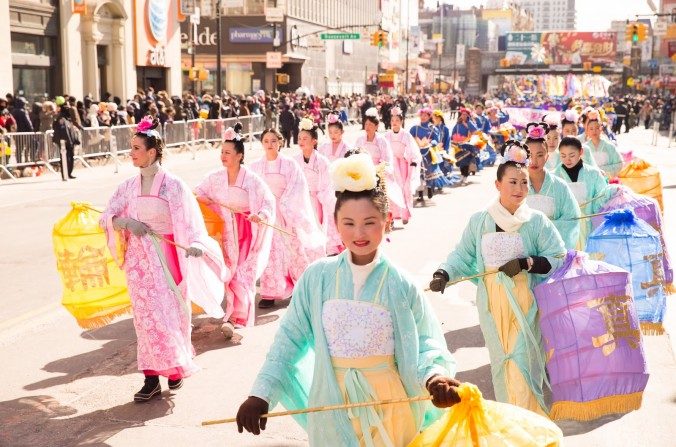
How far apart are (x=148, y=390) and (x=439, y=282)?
229 centimetres

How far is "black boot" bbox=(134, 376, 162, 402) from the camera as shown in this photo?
5.92 metres

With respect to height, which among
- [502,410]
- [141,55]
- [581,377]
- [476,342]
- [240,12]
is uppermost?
[240,12]

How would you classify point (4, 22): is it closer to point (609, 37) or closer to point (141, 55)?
point (141, 55)

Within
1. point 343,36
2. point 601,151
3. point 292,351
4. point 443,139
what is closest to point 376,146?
point 601,151

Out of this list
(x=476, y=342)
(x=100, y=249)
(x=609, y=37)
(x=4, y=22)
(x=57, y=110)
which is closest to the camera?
(x=100, y=249)

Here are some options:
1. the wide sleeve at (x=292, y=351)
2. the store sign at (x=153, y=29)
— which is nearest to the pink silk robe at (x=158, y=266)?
the wide sleeve at (x=292, y=351)

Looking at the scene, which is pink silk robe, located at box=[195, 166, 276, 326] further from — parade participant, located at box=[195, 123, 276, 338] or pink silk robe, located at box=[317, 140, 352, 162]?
pink silk robe, located at box=[317, 140, 352, 162]

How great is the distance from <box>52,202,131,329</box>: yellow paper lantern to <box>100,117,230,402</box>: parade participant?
0.66m

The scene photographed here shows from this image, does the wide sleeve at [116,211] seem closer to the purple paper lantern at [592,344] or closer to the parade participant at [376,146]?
the purple paper lantern at [592,344]

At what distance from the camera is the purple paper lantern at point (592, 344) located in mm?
4762

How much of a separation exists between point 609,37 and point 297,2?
4486cm

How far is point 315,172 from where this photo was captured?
32.1 feet

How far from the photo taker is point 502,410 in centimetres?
283

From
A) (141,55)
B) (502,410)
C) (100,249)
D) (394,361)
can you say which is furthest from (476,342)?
(141,55)
